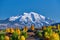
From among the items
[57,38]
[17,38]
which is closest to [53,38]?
[57,38]

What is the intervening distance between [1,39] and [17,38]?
3.37m

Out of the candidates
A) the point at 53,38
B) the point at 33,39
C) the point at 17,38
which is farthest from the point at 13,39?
the point at 33,39

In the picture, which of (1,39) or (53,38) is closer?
(53,38)

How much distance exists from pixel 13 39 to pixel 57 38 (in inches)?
425

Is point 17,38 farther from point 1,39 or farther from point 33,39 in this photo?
point 33,39

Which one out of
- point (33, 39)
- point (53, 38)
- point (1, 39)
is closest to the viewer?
point (53, 38)

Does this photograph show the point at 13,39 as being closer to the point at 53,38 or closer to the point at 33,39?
the point at 53,38

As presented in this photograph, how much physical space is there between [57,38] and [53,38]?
0.80m

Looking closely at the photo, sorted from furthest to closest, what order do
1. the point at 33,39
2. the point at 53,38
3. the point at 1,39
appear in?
the point at 33,39 < the point at 1,39 < the point at 53,38

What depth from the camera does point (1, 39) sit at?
6006 cm

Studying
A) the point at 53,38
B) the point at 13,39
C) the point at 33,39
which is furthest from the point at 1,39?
the point at 33,39

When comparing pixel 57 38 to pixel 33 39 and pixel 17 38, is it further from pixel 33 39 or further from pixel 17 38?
pixel 33 39

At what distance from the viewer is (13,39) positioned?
61000 millimetres

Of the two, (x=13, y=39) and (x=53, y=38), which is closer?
(x=53, y=38)
